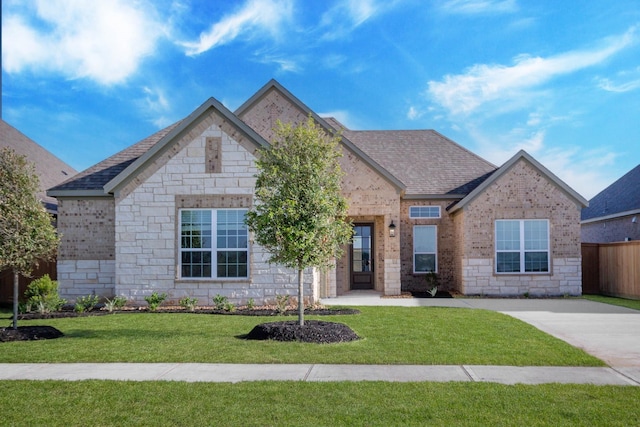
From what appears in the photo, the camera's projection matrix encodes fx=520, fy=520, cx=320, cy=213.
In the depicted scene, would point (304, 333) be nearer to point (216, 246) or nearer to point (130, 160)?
point (216, 246)

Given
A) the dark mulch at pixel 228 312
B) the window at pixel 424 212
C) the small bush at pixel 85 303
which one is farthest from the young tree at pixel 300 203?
the window at pixel 424 212

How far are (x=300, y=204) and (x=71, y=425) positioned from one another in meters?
5.73

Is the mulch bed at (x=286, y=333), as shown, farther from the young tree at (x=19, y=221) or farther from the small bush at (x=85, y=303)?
the small bush at (x=85, y=303)

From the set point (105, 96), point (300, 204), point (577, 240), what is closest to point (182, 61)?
point (105, 96)

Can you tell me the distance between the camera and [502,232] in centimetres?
1783

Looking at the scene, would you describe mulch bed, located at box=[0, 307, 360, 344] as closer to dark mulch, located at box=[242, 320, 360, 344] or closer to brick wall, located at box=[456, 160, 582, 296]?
dark mulch, located at box=[242, 320, 360, 344]

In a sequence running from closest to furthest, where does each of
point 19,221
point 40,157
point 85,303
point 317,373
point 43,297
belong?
point 317,373, point 19,221, point 43,297, point 85,303, point 40,157

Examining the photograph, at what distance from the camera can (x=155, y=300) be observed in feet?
46.2

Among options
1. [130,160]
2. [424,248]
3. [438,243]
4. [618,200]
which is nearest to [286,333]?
[130,160]

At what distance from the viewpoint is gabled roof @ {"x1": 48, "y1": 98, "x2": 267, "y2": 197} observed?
47.8ft

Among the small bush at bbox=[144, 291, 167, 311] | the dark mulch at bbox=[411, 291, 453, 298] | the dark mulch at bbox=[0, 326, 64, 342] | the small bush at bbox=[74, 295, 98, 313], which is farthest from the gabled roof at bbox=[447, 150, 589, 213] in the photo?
the dark mulch at bbox=[0, 326, 64, 342]

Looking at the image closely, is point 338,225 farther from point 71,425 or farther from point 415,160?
point 415,160

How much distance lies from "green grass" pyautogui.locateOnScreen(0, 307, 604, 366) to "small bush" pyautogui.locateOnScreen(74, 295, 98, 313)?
158cm

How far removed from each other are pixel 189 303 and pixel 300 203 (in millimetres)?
5728
